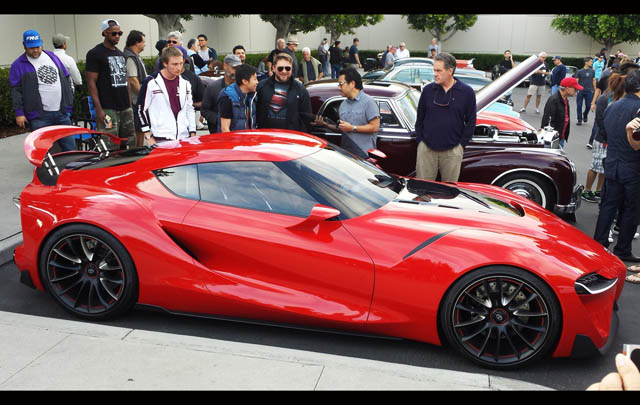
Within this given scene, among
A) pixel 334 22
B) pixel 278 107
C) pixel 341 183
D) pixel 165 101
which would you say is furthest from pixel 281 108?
pixel 334 22

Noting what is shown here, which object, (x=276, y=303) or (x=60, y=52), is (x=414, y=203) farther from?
(x=60, y=52)

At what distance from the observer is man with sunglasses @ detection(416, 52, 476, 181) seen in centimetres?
652

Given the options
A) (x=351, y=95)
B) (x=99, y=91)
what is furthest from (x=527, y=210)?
(x=99, y=91)

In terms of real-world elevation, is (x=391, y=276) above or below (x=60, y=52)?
below

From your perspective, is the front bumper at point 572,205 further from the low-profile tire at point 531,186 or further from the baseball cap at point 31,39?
the baseball cap at point 31,39

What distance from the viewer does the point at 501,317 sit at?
12.4ft

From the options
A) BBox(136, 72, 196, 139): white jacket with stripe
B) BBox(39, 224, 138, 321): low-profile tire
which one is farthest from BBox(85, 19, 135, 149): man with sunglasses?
BBox(39, 224, 138, 321): low-profile tire

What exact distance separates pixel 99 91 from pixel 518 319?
6.40 m

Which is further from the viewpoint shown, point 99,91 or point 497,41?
point 497,41

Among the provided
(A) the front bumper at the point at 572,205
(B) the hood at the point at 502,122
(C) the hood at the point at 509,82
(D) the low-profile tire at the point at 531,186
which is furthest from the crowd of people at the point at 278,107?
(B) the hood at the point at 502,122

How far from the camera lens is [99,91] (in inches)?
315

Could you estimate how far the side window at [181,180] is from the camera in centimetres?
422

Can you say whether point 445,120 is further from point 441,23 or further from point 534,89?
point 441,23

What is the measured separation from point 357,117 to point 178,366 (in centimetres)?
404
